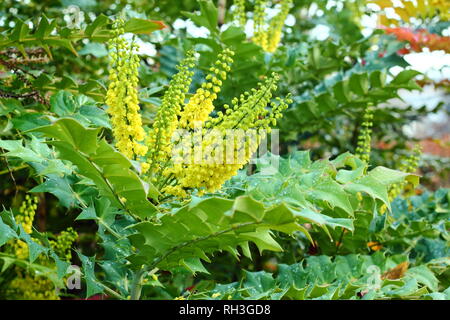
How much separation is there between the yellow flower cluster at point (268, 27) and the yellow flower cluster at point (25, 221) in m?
1.07

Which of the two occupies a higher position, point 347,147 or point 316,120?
point 316,120

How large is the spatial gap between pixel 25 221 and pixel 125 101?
2.31ft

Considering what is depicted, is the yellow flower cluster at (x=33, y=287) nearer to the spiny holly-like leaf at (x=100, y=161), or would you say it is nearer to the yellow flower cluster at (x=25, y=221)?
the yellow flower cluster at (x=25, y=221)

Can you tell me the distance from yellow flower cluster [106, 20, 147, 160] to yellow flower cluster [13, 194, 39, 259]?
21.4 inches

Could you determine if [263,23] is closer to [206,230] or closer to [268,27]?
[268,27]

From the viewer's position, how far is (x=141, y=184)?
1092 mm

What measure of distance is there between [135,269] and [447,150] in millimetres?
4289

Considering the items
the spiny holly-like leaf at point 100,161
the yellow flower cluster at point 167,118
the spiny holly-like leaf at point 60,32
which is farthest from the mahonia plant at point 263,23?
the spiny holly-like leaf at point 100,161

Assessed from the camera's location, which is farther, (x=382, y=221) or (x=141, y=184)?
(x=382, y=221)

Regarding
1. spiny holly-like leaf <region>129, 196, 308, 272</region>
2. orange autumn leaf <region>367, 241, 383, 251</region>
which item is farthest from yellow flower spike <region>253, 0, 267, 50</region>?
spiny holly-like leaf <region>129, 196, 308, 272</region>

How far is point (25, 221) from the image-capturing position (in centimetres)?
172

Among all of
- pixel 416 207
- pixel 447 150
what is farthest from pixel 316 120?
pixel 447 150

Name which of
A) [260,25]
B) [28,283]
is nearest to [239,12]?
[260,25]
